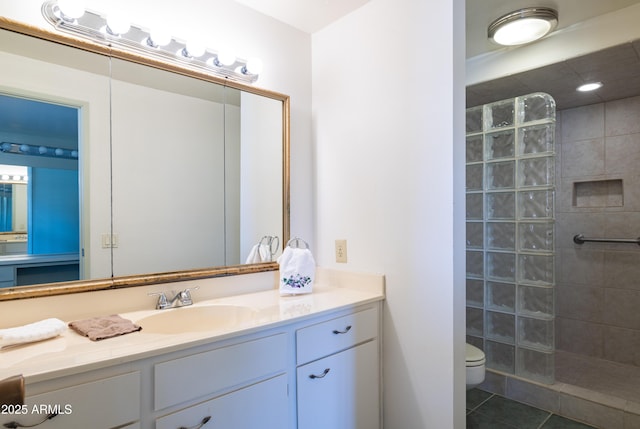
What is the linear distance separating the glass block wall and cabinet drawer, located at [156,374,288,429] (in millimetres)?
1708

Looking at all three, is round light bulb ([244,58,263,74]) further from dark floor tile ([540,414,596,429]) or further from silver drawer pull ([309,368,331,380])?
dark floor tile ([540,414,596,429])

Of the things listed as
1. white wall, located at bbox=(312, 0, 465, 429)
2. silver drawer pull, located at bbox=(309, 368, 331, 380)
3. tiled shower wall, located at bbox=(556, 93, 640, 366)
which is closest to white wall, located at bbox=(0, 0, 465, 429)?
white wall, located at bbox=(312, 0, 465, 429)

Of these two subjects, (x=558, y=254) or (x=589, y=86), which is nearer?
(x=589, y=86)

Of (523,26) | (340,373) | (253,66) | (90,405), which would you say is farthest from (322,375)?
(523,26)

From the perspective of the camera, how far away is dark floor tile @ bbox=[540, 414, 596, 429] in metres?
1.94

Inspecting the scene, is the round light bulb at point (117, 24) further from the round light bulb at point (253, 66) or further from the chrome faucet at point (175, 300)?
the chrome faucet at point (175, 300)

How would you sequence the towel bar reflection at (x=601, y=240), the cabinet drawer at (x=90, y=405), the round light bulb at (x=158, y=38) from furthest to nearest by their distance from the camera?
the towel bar reflection at (x=601, y=240) → the round light bulb at (x=158, y=38) → the cabinet drawer at (x=90, y=405)

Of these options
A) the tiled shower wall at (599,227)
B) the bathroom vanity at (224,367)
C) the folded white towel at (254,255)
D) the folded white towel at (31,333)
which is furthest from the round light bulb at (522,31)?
the folded white towel at (31,333)

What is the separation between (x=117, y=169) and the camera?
4.50ft

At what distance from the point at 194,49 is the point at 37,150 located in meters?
0.75

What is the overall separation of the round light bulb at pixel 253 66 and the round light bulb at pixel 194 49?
223 mm

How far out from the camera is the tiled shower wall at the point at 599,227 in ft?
8.46

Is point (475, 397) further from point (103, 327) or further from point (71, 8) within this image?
point (71, 8)

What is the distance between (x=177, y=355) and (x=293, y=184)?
45.1 inches
